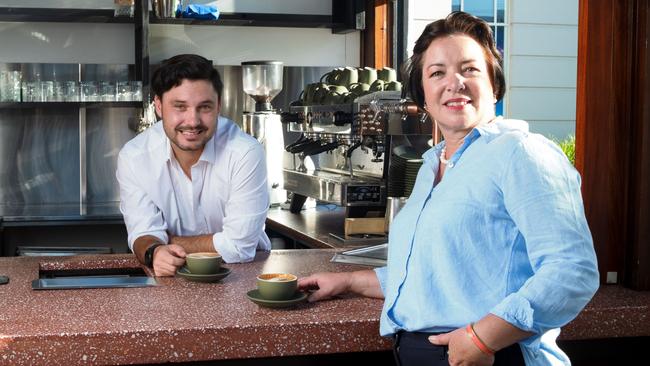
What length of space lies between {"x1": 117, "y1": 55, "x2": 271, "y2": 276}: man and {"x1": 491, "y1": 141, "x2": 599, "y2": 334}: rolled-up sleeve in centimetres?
158

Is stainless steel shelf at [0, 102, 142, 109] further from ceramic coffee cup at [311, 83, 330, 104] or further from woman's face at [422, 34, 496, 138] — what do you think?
woman's face at [422, 34, 496, 138]

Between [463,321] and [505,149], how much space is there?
34cm

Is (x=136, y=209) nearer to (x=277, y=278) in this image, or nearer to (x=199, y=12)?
(x=277, y=278)

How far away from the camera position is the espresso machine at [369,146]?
423 centimetres

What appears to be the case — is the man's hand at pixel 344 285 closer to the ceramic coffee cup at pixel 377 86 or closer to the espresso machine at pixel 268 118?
the ceramic coffee cup at pixel 377 86

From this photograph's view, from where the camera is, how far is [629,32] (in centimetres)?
253

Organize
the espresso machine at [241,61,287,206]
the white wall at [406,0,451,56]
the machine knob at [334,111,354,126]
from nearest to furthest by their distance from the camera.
Answer: the machine knob at [334,111,354,126] < the espresso machine at [241,61,287,206] < the white wall at [406,0,451,56]

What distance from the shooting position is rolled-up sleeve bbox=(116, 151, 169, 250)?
3266mm

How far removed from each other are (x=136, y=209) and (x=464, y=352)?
1842mm

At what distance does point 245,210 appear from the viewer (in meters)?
3.28

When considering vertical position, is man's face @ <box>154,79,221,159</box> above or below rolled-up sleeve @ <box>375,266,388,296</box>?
above

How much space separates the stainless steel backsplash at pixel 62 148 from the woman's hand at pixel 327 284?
356 centimetres

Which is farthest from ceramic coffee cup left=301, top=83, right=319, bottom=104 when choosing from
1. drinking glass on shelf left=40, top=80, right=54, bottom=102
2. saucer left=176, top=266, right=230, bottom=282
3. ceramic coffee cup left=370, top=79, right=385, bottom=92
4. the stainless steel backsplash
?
saucer left=176, top=266, right=230, bottom=282

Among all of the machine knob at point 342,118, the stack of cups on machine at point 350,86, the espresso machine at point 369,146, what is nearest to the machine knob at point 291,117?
the stack of cups on machine at point 350,86
